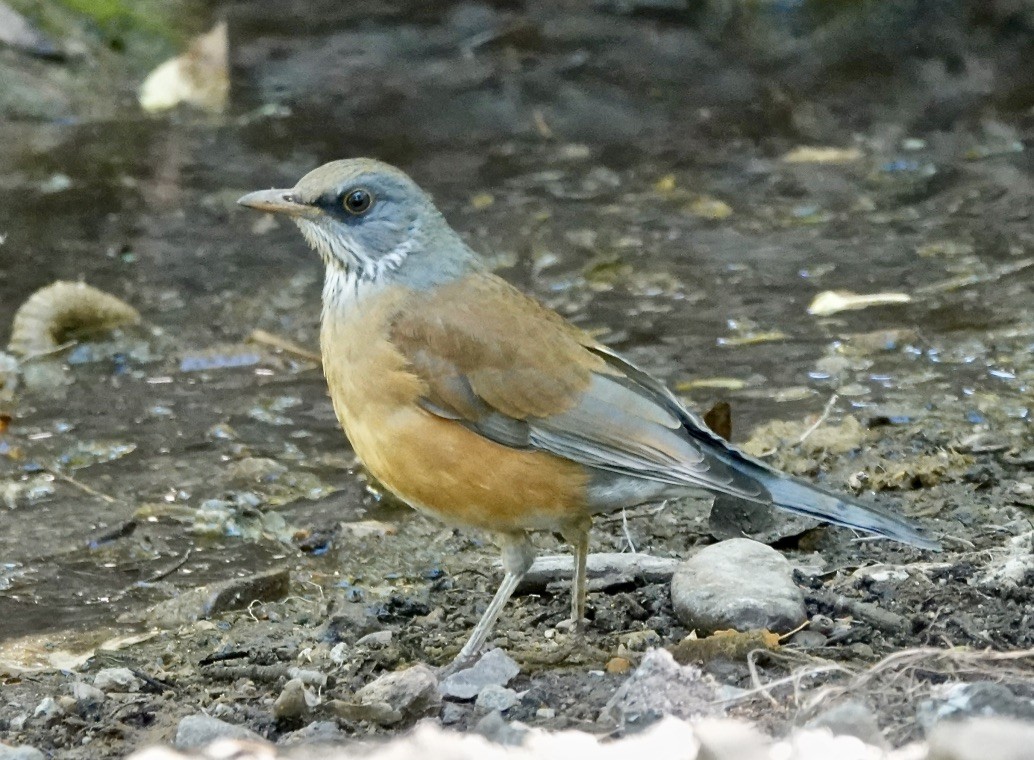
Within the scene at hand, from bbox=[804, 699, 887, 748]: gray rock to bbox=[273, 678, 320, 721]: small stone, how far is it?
135 cm

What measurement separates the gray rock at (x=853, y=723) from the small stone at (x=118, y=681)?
7.00 feet

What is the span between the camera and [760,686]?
12.4ft

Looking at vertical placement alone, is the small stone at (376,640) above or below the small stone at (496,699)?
below

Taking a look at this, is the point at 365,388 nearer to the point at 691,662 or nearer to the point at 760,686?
A: the point at 691,662

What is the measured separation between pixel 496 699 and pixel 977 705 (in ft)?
4.32

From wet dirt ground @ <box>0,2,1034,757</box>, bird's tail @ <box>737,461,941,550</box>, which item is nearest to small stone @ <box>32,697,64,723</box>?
wet dirt ground @ <box>0,2,1034,757</box>

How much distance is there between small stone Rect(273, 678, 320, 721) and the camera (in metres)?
4.01

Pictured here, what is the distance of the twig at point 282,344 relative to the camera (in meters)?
7.92

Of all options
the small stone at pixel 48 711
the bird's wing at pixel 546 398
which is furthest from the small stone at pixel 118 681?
the bird's wing at pixel 546 398

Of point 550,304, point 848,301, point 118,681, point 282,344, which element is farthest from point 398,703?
point 848,301

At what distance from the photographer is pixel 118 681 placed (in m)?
4.58

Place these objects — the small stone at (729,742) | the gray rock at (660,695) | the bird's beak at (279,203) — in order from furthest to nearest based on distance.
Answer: the bird's beak at (279,203)
the gray rock at (660,695)
the small stone at (729,742)

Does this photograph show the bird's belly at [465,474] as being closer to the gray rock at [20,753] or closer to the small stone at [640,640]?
the small stone at [640,640]

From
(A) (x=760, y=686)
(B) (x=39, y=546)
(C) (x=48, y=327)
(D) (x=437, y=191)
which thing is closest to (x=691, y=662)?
(A) (x=760, y=686)
